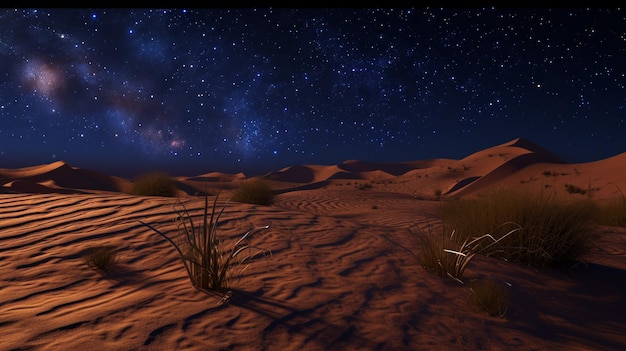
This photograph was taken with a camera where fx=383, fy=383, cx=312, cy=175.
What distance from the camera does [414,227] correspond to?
8617 millimetres

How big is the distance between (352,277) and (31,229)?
173 inches

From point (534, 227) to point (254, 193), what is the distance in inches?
322

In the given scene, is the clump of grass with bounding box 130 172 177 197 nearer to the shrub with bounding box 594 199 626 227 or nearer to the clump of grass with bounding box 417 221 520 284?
the clump of grass with bounding box 417 221 520 284

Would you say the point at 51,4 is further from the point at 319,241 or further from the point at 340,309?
the point at 340,309

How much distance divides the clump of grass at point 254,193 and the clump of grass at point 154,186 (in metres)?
2.30

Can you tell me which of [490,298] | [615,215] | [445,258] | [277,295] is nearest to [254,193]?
[445,258]

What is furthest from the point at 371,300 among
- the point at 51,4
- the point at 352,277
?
the point at 51,4

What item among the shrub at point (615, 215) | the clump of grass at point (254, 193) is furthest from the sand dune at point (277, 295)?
the clump of grass at point (254, 193)

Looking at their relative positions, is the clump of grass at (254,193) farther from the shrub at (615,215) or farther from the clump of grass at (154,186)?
the shrub at (615,215)

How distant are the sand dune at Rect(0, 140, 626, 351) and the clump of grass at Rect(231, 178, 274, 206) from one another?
476 cm

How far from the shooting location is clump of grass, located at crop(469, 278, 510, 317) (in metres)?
3.46

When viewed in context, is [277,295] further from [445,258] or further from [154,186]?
[154,186]

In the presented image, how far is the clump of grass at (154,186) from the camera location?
12.3 m

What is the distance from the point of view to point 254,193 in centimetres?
1183
